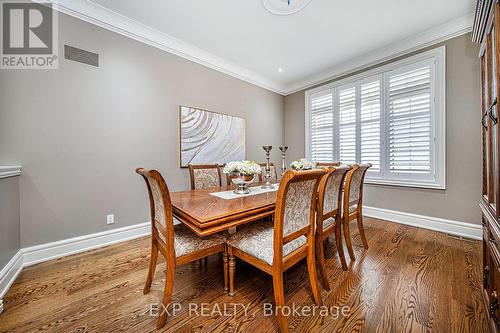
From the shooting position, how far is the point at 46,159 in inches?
80.8

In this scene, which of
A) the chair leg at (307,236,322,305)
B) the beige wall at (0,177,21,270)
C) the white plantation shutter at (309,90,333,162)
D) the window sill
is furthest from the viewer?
the white plantation shutter at (309,90,333,162)

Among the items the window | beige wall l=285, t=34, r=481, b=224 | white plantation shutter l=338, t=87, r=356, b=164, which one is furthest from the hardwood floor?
white plantation shutter l=338, t=87, r=356, b=164

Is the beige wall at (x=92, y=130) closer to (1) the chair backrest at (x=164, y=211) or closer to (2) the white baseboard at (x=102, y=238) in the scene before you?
(2) the white baseboard at (x=102, y=238)

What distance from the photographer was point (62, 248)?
2133mm

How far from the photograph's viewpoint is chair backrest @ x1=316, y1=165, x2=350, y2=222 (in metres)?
1.61

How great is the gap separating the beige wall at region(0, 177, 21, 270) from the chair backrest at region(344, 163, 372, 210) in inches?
118

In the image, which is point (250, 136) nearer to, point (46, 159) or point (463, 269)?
point (46, 159)

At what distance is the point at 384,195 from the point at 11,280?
4.59m

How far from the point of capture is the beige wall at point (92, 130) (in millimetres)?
1964

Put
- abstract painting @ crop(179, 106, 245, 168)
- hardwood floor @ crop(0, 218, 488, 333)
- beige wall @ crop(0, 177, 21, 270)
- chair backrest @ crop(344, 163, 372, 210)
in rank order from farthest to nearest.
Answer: abstract painting @ crop(179, 106, 245, 168) → chair backrest @ crop(344, 163, 372, 210) → beige wall @ crop(0, 177, 21, 270) → hardwood floor @ crop(0, 218, 488, 333)

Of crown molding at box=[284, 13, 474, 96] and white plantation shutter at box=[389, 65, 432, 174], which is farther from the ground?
crown molding at box=[284, 13, 474, 96]

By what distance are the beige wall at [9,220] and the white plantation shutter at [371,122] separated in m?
4.49

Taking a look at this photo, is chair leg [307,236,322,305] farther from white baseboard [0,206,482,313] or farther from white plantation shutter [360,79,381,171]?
white plantation shutter [360,79,381,171]

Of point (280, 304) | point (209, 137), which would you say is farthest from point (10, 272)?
point (209, 137)
